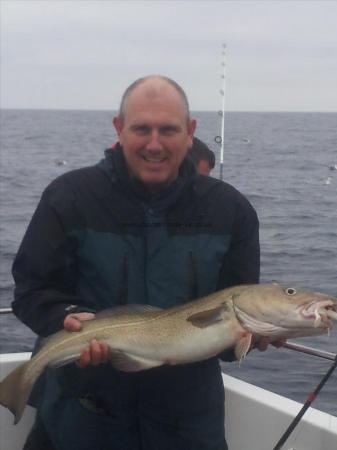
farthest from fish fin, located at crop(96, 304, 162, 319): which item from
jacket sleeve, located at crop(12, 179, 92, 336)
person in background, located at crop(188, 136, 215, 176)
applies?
person in background, located at crop(188, 136, 215, 176)

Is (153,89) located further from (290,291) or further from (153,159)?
(290,291)

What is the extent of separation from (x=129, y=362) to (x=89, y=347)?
7.6 inches

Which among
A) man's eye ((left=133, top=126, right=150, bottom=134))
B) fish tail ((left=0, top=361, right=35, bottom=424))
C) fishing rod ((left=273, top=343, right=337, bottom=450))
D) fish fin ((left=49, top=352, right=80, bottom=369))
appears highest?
man's eye ((left=133, top=126, right=150, bottom=134))

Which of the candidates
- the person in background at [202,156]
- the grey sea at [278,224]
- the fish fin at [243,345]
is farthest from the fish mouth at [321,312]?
the grey sea at [278,224]

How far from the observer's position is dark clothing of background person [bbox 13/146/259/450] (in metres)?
3.78

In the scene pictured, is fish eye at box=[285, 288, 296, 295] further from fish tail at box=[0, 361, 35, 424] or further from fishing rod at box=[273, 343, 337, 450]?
fish tail at box=[0, 361, 35, 424]

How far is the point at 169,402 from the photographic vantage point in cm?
382

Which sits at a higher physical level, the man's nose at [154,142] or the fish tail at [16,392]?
the man's nose at [154,142]

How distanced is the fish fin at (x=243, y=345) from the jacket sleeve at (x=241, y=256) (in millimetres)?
280

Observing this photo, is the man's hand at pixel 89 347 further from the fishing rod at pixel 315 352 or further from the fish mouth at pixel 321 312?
the fishing rod at pixel 315 352

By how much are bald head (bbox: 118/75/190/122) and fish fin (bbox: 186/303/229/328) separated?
0.93 m

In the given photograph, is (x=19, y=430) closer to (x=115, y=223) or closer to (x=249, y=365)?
(x=115, y=223)

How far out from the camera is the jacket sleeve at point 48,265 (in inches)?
148

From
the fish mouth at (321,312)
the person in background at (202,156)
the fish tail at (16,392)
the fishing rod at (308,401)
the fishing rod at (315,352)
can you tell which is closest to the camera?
the fish mouth at (321,312)
